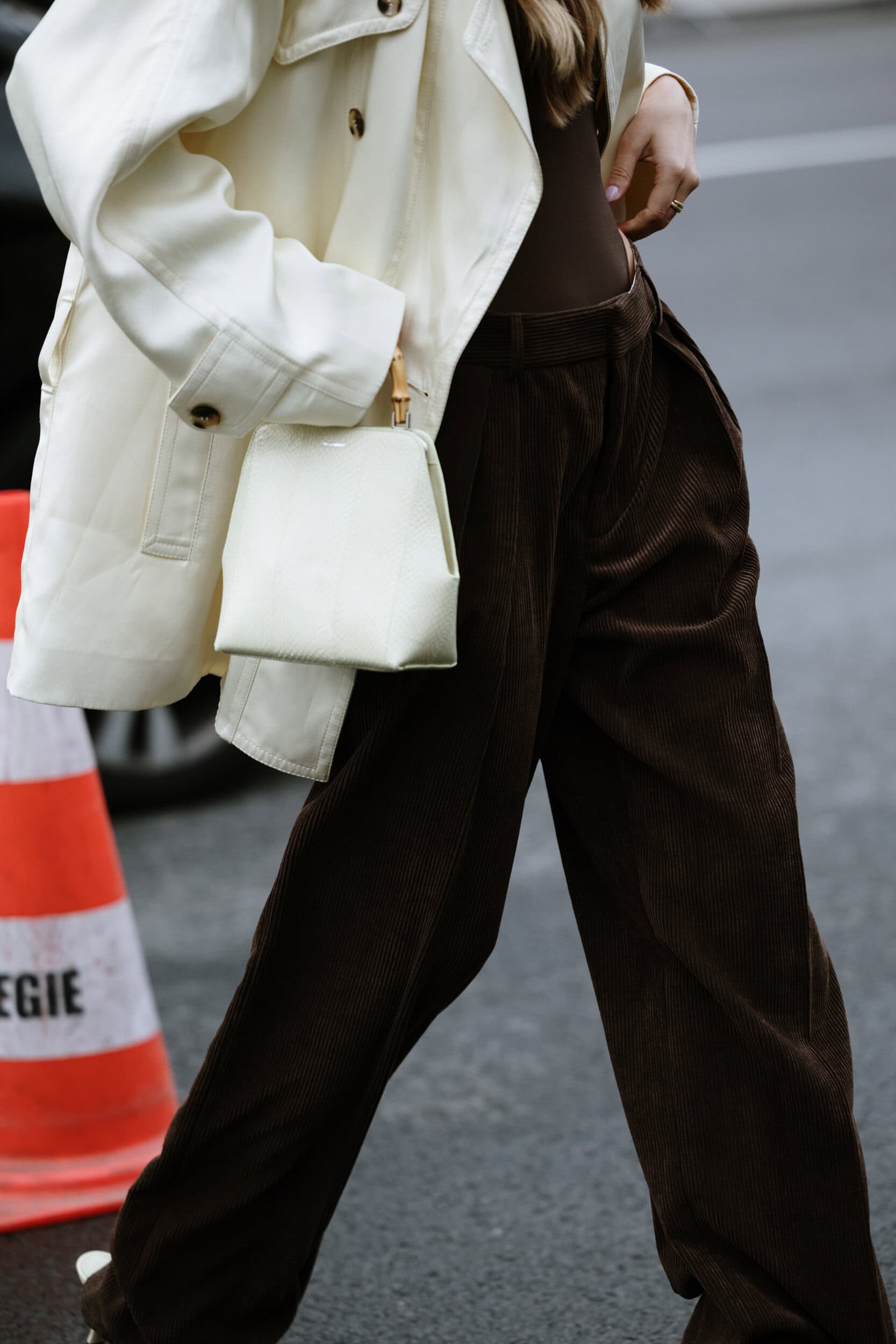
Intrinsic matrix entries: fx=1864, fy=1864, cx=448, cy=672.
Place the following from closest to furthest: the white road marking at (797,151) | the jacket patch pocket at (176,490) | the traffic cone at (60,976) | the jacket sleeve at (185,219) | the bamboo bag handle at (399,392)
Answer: the jacket sleeve at (185,219), the bamboo bag handle at (399,392), the jacket patch pocket at (176,490), the traffic cone at (60,976), the white road marking at (797,151)

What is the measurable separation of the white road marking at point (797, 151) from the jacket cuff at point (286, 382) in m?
10.6

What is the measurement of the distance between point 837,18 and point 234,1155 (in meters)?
19.5

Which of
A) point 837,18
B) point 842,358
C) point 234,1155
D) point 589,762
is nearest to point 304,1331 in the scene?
point 234,1155

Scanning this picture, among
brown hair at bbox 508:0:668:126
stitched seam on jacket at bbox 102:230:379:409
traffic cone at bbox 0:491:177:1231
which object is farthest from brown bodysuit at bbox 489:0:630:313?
traffic cone at bbox 0:491:177:1231

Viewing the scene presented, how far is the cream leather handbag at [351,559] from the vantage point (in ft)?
5.91

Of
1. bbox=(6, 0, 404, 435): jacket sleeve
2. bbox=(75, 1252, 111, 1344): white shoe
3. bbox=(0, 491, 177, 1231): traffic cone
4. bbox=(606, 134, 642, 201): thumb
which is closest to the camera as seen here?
bbox=(6, 0, 404, 435): jacket sleeve

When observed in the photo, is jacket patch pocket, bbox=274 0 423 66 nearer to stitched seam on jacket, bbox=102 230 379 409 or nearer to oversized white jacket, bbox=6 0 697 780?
oversized white jacket, bbox=6 0 697 780

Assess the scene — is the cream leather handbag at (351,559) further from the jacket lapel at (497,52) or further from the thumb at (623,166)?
the thumb at (623,166)

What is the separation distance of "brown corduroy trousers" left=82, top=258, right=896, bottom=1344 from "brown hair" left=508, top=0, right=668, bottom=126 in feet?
0.70

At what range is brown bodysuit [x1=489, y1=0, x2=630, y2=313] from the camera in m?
1.97

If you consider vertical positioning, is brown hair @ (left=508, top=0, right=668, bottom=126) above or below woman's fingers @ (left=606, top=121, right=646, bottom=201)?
above

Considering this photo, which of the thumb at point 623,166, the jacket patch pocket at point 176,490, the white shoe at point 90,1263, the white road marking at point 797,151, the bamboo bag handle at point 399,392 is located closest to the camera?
the bamboo bag handle at point 399,392

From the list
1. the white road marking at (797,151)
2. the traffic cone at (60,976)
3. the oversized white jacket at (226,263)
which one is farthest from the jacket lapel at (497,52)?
the white road marking at (797,151)

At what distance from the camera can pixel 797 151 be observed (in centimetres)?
1285
